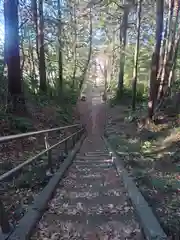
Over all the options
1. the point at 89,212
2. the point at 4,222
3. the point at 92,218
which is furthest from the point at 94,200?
the point at 4,222

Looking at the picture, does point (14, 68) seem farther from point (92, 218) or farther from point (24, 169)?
point (92, 218)

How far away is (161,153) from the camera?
27.0 ft

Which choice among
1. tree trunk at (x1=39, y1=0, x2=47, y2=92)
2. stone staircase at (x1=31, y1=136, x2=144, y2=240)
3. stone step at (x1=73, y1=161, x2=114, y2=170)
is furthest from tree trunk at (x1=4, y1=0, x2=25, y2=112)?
tree trunk at (x1=39, y1=0, x2=47, y2=92)

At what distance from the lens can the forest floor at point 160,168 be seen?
3865 millimetres

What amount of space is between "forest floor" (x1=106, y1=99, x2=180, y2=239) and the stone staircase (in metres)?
0.43

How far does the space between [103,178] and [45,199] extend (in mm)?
1966

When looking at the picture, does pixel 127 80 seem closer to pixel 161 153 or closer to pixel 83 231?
pixel 161 153

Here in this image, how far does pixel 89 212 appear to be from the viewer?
3.67 meters

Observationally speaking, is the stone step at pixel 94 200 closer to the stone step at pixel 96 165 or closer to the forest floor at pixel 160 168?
the forest floor at pixel 160 168

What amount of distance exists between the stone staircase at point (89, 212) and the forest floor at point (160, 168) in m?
0.43

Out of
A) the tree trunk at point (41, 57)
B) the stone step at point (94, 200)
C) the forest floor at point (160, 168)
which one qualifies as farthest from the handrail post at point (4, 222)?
the tree trunk at point (41, 57)

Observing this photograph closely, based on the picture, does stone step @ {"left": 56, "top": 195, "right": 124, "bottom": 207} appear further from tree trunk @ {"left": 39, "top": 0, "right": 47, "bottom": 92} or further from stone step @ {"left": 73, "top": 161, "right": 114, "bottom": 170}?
tree trunk @ {"left": 39, "top": 0, "right": 47, "bottom": 92}

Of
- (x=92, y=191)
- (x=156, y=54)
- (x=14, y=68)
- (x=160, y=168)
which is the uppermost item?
(x=156, y=54)

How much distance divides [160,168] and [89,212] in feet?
11.8
